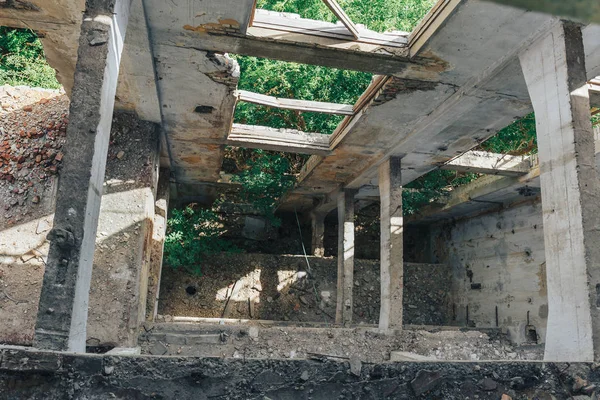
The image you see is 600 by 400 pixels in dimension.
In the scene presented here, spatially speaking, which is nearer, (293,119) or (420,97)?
(420,97)

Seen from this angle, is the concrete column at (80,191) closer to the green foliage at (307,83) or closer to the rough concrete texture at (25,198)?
the rough concrete texture at (25,198)

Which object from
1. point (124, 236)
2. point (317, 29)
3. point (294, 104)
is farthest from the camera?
point (294, 104)

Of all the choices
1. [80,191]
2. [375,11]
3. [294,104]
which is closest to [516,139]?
[375,11]

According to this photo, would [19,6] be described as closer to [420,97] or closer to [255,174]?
[420,97]

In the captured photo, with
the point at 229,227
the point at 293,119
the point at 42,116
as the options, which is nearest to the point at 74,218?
the point at 42,116

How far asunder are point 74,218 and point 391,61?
3.98m

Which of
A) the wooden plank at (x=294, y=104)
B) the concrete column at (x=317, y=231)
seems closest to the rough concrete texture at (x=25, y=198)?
the wooden plank at (x=294, y=104)

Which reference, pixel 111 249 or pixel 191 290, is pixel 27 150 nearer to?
pixel 111 249

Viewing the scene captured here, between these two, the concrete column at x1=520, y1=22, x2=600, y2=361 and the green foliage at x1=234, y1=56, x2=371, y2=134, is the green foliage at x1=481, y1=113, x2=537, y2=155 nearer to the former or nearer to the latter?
the green foliage at x1=234, y1=56, x2=371, y2=134

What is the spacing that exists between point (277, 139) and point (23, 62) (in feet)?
29.2

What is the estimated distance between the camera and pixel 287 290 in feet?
44.2

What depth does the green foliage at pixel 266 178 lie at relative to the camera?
10688 mm

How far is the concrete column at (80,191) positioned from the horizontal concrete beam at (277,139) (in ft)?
15.6

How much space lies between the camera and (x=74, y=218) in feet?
11.5
